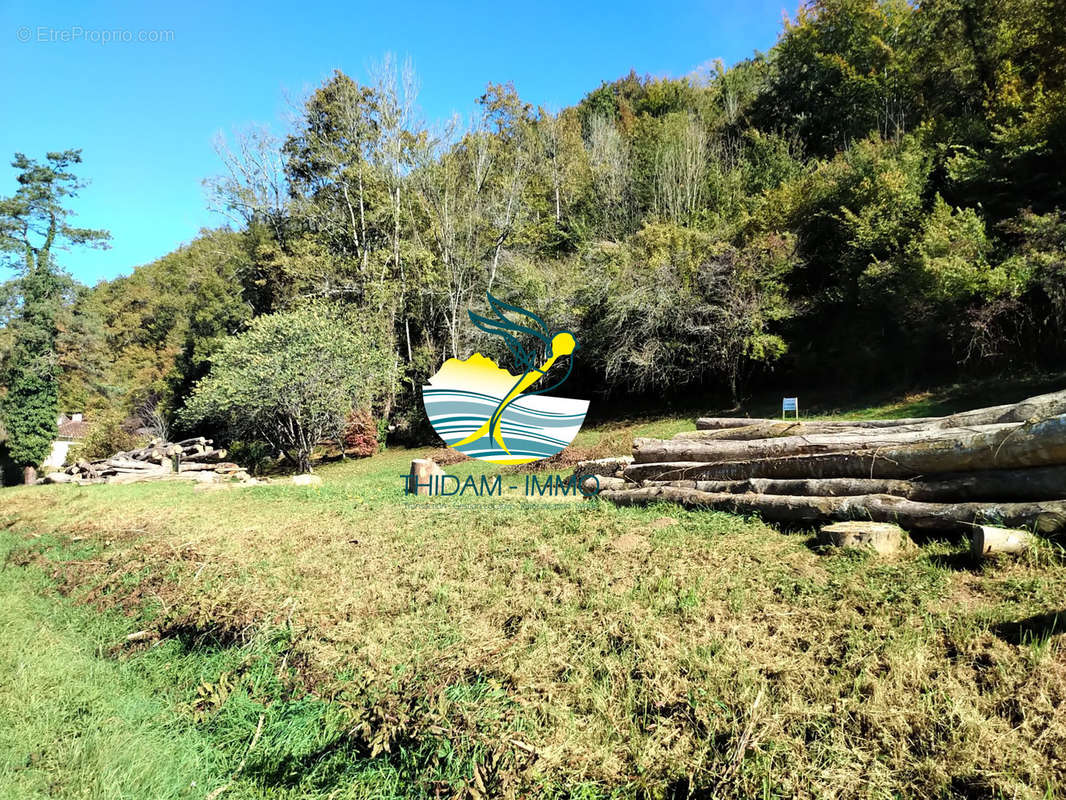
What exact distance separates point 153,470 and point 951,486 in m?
23.0

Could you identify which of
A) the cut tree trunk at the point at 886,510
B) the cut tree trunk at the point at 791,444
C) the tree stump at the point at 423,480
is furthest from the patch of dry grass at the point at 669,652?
the tree stump at the point at 423,480

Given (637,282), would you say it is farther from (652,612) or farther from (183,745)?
(183,745)

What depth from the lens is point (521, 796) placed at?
2400mm

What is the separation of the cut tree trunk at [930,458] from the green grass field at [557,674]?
31.8 inches

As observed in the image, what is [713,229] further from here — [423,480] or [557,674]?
[557,674]

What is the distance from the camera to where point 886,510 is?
4660 millimetres

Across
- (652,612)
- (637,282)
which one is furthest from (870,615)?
(637,282)

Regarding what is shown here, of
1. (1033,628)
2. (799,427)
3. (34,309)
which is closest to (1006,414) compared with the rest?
(799,427)

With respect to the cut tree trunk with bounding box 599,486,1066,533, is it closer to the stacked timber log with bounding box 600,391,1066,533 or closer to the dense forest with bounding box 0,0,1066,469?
the stacked timber log with bounding box 600,391,1066,533

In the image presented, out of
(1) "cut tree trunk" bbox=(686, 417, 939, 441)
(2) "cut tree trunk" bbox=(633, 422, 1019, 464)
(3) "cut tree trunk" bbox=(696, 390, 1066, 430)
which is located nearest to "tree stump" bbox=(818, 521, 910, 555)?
(2) "cut tree trunk" bbox=(633, 422, 1019, 464)

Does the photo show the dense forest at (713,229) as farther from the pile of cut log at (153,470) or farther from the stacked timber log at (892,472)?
the stacked timber log at (892,472)

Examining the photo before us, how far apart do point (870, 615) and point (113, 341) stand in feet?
187

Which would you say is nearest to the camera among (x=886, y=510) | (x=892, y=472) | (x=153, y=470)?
(x=886, y=510)

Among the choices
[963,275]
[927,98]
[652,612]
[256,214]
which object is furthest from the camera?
[256,214]
